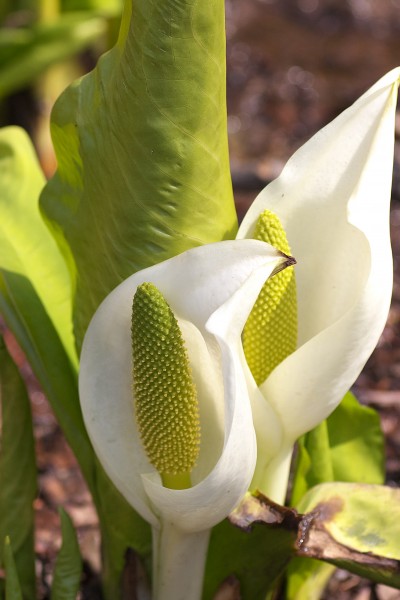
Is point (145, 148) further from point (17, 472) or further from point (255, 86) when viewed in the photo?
point (255, 86)

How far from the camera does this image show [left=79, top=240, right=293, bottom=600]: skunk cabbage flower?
85cm

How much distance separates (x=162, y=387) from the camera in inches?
35.5

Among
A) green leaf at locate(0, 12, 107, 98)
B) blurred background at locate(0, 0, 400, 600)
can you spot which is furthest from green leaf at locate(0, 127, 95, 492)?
green leaf at locate(0, 12, 107, 98)

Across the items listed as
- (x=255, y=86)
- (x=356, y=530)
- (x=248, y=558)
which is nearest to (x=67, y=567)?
(x=248, y=558)

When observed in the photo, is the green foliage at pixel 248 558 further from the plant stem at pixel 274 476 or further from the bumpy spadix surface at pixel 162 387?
the bumpy spadix surface at pixel 162 387

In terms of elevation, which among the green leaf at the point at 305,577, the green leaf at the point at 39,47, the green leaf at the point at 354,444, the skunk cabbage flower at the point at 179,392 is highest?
the green leaf at the point at 39,47

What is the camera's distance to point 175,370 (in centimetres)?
90

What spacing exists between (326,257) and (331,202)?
0.06m

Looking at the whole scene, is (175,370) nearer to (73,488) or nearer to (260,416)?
(260,416)

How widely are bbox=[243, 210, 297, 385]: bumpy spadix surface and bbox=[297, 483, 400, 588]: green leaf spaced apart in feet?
0.52

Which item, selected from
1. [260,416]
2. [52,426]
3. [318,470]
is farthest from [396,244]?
[260,416]

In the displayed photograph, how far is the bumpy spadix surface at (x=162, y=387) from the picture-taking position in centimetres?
87

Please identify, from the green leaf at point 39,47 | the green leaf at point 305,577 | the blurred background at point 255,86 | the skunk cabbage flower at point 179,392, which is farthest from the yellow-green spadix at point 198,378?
the green leaf at point 39,47

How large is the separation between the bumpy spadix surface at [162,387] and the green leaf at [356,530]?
16cm
